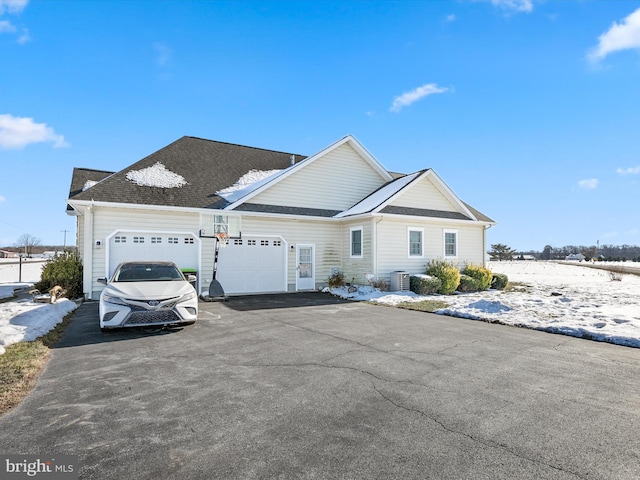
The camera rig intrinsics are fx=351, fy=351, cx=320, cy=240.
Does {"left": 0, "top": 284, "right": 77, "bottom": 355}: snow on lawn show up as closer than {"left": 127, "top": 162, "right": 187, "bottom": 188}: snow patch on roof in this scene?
Yes

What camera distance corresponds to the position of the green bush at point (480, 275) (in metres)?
17.5

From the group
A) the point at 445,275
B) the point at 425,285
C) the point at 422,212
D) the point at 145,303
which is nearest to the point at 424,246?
the point at 422,212

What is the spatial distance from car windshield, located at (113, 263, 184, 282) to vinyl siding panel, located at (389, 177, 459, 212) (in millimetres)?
10658

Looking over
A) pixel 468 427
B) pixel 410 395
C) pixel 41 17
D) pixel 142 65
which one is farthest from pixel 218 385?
pixel 142 65

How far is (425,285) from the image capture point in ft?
51.5

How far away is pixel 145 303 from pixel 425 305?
8.92 m

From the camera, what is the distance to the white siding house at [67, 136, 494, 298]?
13547mm

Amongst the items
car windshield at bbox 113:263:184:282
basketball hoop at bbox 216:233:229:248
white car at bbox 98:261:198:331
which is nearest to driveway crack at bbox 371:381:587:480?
white car at bbox 98:261:198:331

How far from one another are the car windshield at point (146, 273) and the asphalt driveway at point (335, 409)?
1.81 metres

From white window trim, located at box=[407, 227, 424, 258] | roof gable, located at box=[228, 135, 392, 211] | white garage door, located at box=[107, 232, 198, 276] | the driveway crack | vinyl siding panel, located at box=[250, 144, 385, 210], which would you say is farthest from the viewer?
white window trim, located at box=[407, 227, 424, 258]

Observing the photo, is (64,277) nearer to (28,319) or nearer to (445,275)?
(28,319)

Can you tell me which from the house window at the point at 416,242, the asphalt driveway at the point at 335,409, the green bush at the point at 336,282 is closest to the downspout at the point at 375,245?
the green bush at the point at 336,282

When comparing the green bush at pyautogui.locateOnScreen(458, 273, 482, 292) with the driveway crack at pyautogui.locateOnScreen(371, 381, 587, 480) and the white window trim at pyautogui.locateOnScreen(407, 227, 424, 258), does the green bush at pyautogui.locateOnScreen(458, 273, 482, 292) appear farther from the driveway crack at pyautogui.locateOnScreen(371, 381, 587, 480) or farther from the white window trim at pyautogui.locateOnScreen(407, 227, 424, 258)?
the driveway crack at pyautogui.locateOnScreen(371, 381, 587, 480)

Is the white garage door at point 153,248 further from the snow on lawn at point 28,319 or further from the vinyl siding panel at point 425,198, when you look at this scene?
the vinyl siding panel at point 425,198
